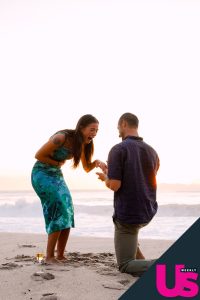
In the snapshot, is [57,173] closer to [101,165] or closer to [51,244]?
[101,165]

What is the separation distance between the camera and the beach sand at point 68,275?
379 cm

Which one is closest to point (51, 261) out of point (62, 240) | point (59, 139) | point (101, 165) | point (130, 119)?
point (62, 240)

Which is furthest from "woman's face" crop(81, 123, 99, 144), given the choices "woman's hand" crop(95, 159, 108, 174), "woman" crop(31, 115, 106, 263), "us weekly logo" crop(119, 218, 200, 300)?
"us weekly logo" crop(119, 218, 200, 300)

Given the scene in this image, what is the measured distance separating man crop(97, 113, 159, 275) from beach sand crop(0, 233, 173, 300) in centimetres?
32

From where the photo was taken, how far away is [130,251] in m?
4.56

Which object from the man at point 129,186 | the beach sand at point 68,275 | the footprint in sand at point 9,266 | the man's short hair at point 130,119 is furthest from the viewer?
the footprint in sand at point 9,266

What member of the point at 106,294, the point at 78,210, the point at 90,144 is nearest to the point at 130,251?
the point at 106,294

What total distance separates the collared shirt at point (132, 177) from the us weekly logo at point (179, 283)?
115 centimetres

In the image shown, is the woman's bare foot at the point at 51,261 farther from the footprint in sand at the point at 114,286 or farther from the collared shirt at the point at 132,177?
the footprint in sand at the point at 114,286

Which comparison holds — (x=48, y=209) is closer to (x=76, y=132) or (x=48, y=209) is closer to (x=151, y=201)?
(x=76, y=132)

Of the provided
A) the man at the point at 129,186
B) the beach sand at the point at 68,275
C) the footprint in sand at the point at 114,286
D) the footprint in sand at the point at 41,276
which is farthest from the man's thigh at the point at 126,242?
the footprint in sand at the point at 41,276

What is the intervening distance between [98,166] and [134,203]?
111 cm

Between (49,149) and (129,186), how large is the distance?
46.2 inches

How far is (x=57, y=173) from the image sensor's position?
211 inches
